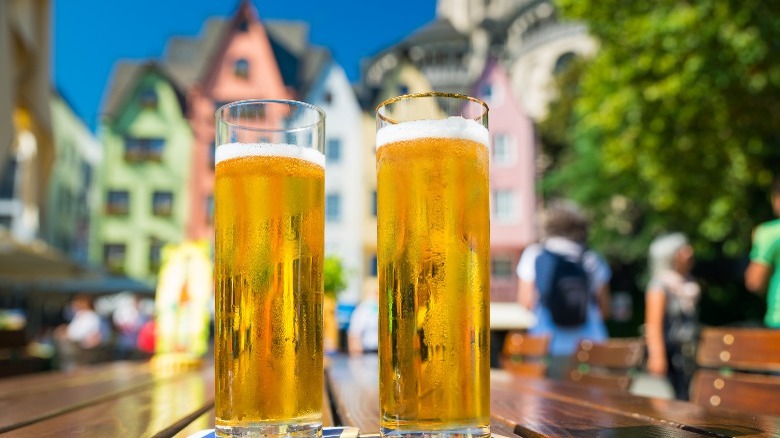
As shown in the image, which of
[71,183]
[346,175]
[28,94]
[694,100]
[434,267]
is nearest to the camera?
[434,267]

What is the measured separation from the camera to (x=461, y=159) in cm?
106

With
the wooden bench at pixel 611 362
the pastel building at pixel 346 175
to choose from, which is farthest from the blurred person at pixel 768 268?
the pastel building at pixel 346 175

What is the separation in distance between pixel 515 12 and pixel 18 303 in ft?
102

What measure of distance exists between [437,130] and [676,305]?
4.75 m

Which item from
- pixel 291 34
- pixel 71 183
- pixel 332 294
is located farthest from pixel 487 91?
pixel 332 294

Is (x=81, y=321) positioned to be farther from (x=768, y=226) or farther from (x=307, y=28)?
(x=307, y=28)

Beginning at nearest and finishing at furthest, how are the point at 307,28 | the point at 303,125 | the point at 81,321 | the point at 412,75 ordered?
1. the point at 303,125
2. the point at 81,321
3. the point at 412,75
4. the point at 307,28

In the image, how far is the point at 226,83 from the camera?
29828mm

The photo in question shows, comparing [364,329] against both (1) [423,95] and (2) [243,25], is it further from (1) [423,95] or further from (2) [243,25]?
(2) [243,25]

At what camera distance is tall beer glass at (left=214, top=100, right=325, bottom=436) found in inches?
40.1

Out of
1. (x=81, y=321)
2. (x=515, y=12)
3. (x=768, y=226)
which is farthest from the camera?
(x=515, y=12)

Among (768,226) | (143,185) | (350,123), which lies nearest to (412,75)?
(350,123)

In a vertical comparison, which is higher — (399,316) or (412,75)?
(412,75)

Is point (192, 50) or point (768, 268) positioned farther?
point (192, 50)
